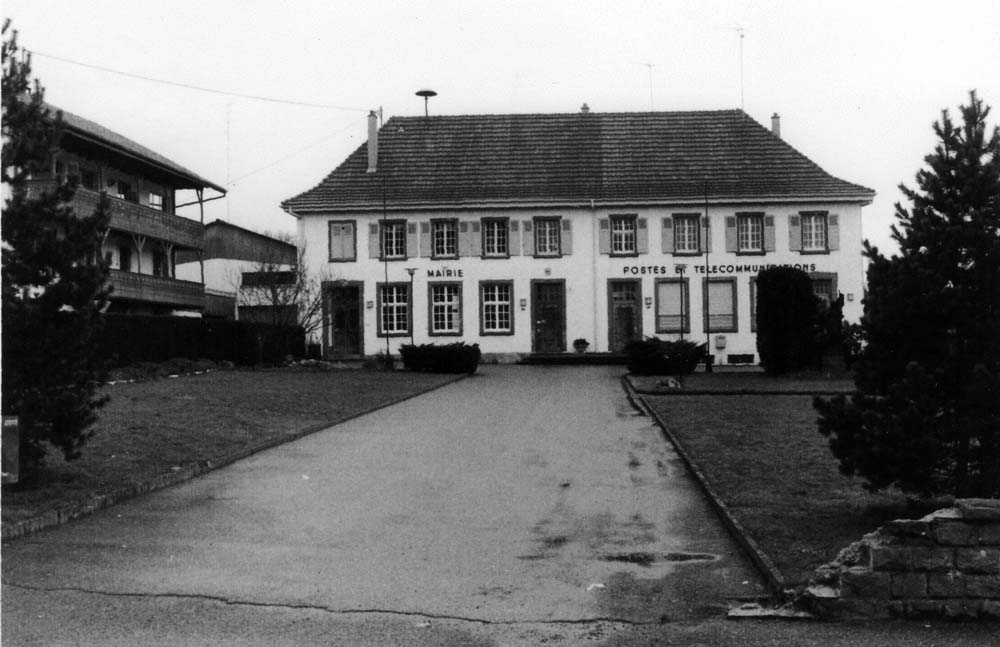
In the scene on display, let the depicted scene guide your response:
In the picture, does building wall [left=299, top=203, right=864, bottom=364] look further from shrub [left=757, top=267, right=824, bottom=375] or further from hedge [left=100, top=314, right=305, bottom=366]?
shrub [left=757, top=267, right=824, bottom=375]

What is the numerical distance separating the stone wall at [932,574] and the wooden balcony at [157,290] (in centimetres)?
3503

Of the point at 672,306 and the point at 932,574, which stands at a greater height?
the point at 672,306

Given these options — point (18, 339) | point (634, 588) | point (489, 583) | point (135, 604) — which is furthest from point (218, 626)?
point (18, 339)

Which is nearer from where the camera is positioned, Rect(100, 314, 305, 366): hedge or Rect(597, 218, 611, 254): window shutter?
Rect(100, 314, 305, 366): hedge

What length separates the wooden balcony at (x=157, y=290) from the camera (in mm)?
41031

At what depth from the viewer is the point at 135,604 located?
285 inches

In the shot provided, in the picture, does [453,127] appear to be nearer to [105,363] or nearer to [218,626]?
[105,363]

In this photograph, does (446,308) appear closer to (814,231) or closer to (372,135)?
(372,135)

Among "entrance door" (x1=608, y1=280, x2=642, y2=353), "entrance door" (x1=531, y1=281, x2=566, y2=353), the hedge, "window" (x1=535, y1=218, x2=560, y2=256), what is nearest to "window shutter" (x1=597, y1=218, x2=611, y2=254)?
"entrance door" (x1=608, y1=280, x2=642, y2=353)

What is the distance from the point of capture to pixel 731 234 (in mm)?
45156

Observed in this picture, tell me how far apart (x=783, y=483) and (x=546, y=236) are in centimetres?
3403

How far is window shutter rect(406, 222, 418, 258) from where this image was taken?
4575 centimetres

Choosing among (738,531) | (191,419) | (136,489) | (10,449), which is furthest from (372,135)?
(738,531)

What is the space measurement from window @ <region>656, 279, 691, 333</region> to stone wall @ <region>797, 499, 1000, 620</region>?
37958 mm
